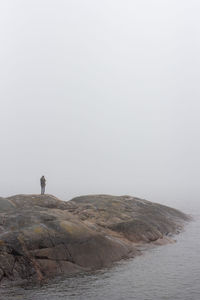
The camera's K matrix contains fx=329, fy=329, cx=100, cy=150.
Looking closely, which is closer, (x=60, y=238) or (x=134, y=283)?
(x=134, y=283)

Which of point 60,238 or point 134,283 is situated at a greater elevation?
point 60,238

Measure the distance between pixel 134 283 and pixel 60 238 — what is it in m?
8.03

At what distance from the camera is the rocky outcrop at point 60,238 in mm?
27922

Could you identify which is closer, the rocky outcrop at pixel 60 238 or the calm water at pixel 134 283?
the calm water at pixel 134 283

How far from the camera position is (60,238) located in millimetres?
30969

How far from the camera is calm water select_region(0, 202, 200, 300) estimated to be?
24.3 meters

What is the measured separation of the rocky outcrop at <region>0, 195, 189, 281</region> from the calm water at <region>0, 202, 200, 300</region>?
65.6 inches

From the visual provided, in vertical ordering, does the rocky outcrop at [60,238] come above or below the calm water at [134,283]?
above

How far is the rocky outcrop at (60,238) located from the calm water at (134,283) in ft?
5.47

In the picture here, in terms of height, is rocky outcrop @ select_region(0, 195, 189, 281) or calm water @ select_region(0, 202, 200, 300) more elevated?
rocky outcrop @ select_region(0, 195, 189, 281)

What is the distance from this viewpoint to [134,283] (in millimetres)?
27266

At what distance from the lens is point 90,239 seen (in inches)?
1286

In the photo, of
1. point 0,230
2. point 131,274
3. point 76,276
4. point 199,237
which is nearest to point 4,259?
point 0,230

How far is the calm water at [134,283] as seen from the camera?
955 inches
